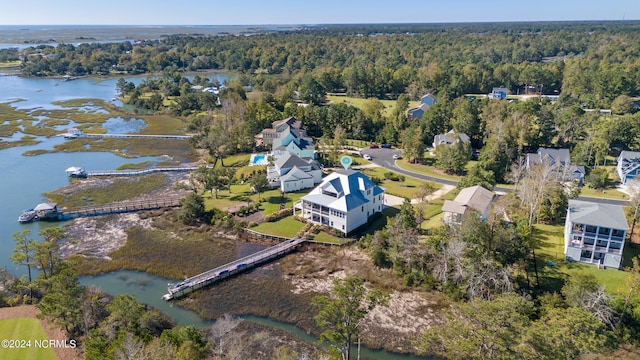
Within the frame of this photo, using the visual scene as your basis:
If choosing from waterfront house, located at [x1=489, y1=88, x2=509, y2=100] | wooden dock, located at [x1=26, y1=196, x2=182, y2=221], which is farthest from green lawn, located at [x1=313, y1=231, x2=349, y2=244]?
waterfront house, located at [x1=489, y1=88, x2=509, y2=100]

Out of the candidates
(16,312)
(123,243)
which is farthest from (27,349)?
(123,243)

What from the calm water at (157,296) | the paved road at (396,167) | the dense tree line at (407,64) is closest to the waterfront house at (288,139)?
the paved road at (396,167)

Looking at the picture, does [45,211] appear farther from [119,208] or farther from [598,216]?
[598,216]

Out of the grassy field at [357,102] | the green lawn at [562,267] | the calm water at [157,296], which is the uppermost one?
the grassy field at [357,102]

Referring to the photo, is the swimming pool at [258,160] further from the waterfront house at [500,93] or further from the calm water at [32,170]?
the waterfront house at [500,93]

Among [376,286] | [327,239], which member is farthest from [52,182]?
[376,286]

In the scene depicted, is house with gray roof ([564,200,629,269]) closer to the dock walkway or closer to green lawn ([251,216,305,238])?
green lawn ([251,216,305,238])
